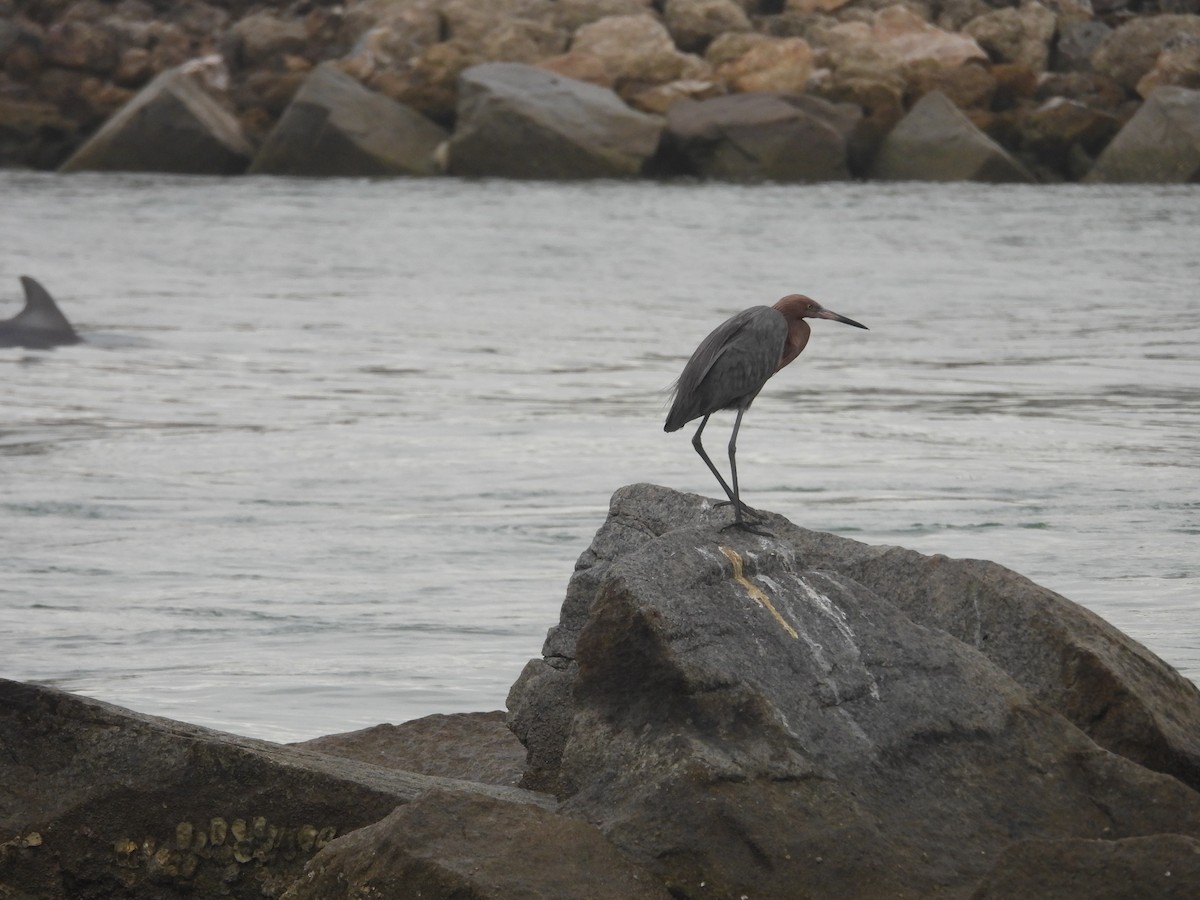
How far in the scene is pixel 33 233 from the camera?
2341 cm

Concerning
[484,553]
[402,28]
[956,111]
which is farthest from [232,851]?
[402,28]

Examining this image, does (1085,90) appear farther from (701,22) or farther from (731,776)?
(731,776)

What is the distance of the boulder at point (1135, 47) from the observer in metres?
31.4

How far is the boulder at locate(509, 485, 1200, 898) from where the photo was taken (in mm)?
3613

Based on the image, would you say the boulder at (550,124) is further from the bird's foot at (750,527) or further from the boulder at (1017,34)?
the bird's foot at (750,527)

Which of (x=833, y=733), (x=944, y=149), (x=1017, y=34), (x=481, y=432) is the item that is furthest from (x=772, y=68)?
(x=833, y=733)

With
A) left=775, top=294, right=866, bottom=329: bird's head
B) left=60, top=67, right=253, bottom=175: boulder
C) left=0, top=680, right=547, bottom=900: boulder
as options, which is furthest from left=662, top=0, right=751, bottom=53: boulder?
left=0, top=680, right=547, bottom=900: boulder

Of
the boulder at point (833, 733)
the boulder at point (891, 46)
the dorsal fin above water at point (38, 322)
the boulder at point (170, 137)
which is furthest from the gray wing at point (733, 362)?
the boulder at point (170, 137)

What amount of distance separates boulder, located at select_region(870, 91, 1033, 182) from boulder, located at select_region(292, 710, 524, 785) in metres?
24.2

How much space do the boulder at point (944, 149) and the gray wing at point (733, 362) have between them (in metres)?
24.0

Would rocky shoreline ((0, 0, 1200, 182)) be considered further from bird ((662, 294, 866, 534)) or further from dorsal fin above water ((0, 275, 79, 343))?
bird ((662, 294, 866, 534))

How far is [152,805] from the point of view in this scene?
4000 millimetres

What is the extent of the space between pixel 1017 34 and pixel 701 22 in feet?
18.3

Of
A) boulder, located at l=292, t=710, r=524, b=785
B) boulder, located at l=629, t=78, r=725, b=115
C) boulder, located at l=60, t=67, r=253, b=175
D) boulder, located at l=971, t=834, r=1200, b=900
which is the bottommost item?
boulder, located at l=60, t=67, r=253, b=175
